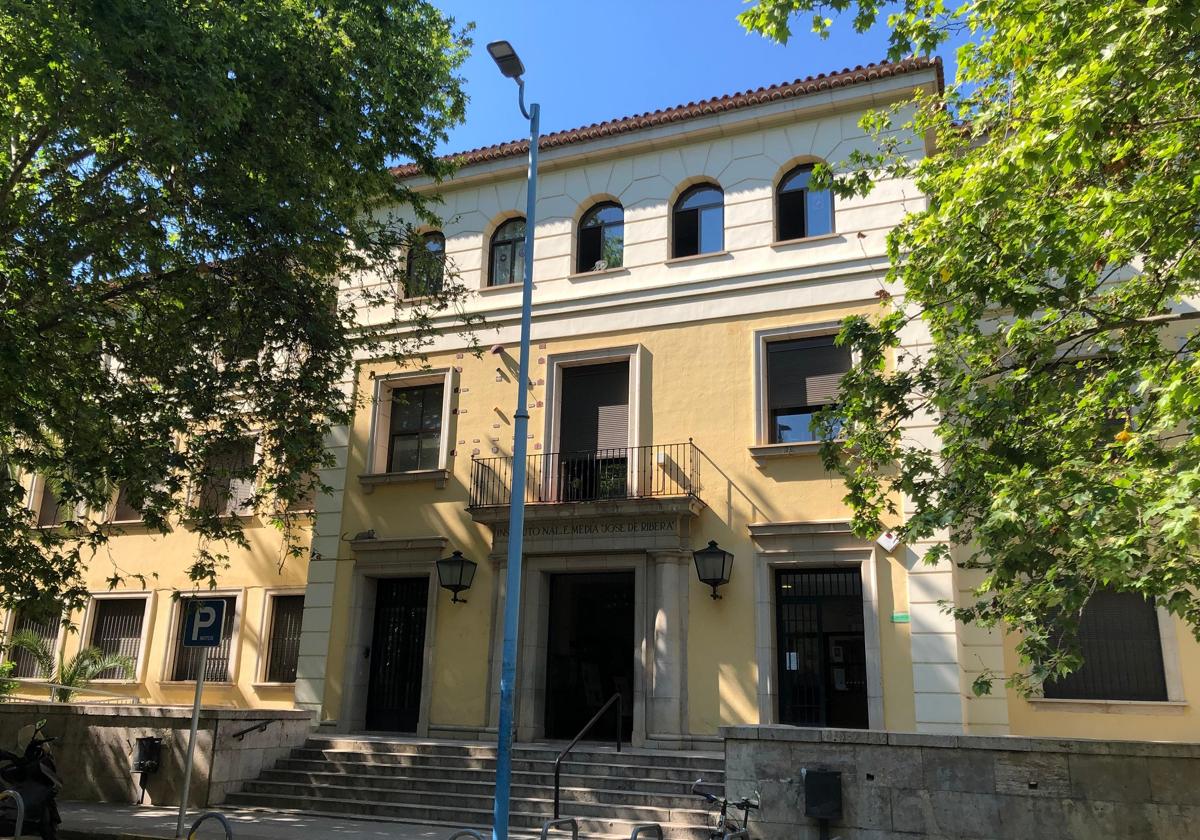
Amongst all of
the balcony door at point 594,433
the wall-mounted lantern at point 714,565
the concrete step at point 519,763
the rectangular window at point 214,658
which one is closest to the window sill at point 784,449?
the wall-mounted lantern at point 714,565

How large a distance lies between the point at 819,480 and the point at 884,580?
1.78 meters

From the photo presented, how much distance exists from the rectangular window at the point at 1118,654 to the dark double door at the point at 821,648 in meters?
2.70

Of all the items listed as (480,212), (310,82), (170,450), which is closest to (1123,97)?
(310,82)

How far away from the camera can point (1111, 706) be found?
12875 millimetres

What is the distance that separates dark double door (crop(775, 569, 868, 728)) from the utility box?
4.08 meters

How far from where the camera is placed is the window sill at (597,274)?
16.7 meters

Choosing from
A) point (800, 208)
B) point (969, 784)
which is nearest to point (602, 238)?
point (800, 208)

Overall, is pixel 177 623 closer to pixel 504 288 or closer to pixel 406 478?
pixel 406 478

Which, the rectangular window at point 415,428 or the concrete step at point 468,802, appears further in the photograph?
the rectangular window at point 415,428

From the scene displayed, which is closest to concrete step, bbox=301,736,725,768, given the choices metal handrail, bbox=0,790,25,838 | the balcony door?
the balcony door

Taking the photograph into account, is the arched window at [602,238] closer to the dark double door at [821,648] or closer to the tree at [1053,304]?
the dark double door at [821,648]

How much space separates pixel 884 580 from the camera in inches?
539

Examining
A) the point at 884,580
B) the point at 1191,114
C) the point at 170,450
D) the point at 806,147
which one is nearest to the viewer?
the point at 1191,114

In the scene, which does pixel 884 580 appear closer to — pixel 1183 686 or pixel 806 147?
pixel 1183 686
